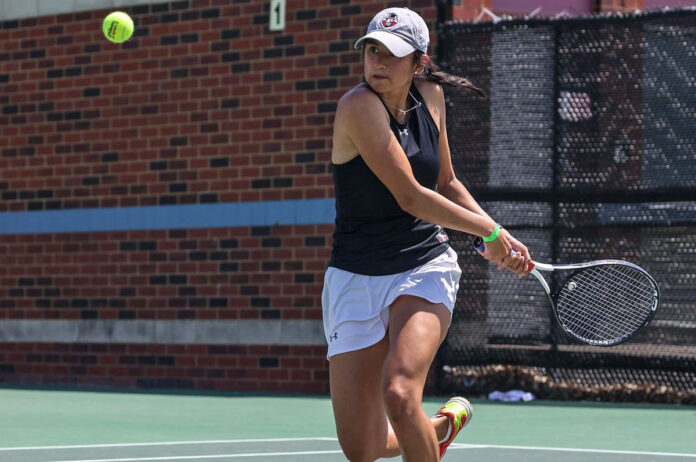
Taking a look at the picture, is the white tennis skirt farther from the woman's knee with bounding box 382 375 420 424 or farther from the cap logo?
the cap logo

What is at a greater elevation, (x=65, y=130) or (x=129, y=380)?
(x=65, y=130)

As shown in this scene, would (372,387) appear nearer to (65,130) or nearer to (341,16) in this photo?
(341,16)

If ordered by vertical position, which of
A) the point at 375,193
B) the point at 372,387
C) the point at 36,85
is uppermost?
the point at 36,85

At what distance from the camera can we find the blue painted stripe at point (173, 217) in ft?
40.3

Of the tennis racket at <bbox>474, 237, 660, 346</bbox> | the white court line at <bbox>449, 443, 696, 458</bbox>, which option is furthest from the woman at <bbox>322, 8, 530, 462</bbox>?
the white court line at <bbox>449, 443, 696, 458</bbox>

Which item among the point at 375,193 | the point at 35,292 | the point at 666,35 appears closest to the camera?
the point at 375,193

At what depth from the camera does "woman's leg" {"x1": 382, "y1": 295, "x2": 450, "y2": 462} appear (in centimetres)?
479

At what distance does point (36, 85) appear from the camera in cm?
1385

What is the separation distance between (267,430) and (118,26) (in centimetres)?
507

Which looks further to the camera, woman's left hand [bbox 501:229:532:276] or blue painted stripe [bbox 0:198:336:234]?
blue painted stripe [bbox 0:198:336:234]

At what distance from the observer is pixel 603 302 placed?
5832mm

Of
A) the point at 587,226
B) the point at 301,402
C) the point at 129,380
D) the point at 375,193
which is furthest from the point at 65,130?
the point at 375,193

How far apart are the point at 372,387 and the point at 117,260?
8.50 meters

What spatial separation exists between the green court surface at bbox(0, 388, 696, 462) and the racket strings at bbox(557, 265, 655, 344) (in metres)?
1.59
